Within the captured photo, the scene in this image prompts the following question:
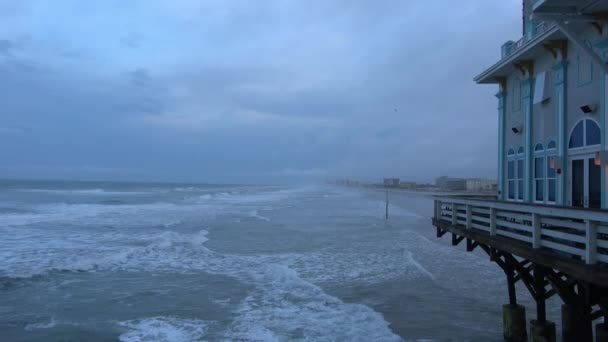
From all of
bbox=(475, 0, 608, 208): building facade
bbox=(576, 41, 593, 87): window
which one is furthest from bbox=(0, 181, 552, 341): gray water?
bbox=(576, 41, 593, 87): window

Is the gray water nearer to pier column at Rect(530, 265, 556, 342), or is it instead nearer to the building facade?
pier column at Rect(530, 265, 556, 342)

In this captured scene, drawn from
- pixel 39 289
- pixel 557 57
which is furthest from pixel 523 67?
pixel 39 289

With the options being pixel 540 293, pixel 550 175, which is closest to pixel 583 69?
pixel 550 175

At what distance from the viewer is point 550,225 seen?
8367 mm

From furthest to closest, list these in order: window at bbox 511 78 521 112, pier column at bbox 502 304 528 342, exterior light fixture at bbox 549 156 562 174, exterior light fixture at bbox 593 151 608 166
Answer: window at bbox 511 78 521 112
exterior light fixture at bbox 549 156 562 174
pier column at bbox 502 304 528 342
exterior light fixture at bbox 593 151 608 166

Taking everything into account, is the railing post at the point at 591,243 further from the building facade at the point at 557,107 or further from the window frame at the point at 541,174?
the window frame at the point at 541,174

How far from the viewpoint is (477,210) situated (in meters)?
11.2

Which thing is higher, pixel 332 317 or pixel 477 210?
pixel 477 210

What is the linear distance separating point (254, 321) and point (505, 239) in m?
6.19

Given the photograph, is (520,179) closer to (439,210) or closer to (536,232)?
(439,210)

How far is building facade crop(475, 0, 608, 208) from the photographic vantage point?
356 inches

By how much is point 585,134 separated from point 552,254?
3.72 meters

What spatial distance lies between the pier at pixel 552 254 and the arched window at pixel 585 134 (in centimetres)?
213

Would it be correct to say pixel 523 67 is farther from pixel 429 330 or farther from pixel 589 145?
pixel 429 330
